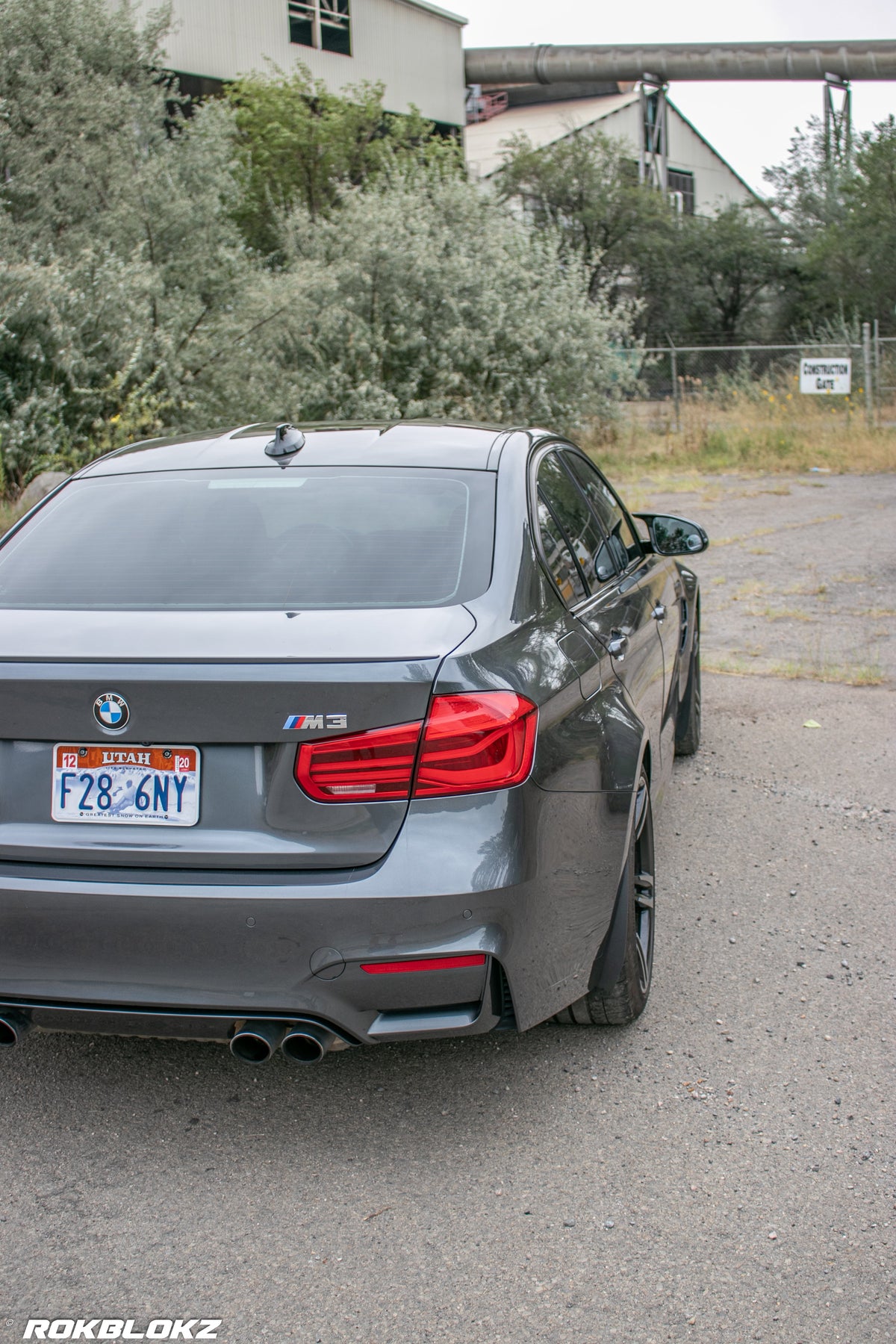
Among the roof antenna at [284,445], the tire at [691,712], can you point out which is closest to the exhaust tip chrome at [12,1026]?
the roof antenna at [284,445]

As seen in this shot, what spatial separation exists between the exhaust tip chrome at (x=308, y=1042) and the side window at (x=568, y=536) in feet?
4.49

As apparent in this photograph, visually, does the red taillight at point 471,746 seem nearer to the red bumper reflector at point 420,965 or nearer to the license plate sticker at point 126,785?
the red bumper reflector at point 420,965

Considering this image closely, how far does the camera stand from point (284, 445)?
364cm

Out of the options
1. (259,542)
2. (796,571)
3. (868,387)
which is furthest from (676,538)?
(868,387)

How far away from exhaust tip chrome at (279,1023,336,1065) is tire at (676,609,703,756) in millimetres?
3304

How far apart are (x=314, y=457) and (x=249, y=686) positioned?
122 cm

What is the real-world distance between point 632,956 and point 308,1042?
104cm

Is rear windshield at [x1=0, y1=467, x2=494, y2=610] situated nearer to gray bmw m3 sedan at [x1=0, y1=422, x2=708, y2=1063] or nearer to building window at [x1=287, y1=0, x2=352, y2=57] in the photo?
gray bmw m3 sedan at [x1=0, y1=422, x2=708, y2=1063]

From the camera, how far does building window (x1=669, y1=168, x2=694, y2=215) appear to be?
153 feet

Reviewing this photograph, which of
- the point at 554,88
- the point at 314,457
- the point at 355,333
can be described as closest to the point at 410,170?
the point at 355,333

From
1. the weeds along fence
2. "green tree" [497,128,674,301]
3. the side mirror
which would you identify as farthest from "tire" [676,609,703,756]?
"green tree" [497,128,674,301]

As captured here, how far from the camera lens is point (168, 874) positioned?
103 inches

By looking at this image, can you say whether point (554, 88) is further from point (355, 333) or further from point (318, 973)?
point (318, 973)

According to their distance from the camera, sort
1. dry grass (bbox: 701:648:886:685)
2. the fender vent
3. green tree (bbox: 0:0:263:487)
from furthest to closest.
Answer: green tree (bbox: 0:0:263:487)
dry grass (bbox: 701:648:886:685)
the fender vent
